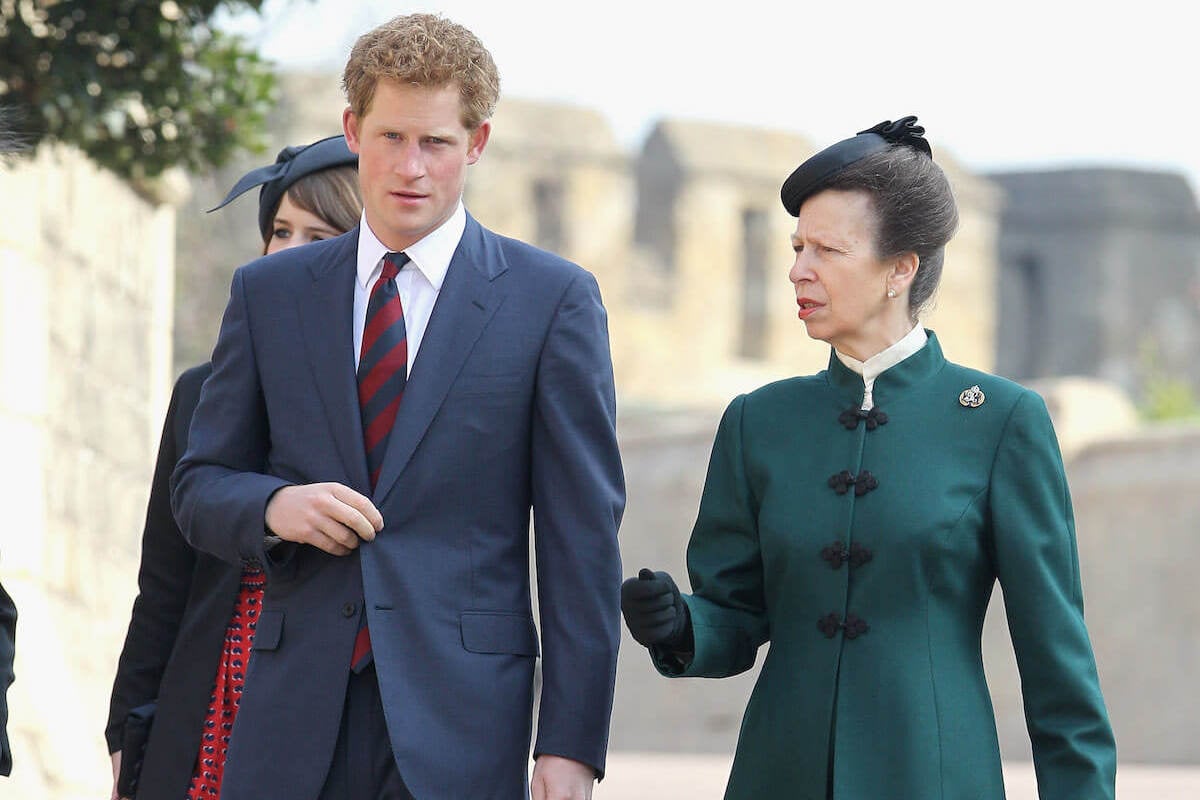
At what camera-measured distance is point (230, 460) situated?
110 inches

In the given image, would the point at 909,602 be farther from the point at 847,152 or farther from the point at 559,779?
the point at 847,152

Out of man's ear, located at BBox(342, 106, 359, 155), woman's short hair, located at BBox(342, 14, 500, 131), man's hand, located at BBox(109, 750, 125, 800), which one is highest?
woman's short hair, located at BBox(342, 14, 500, 131)

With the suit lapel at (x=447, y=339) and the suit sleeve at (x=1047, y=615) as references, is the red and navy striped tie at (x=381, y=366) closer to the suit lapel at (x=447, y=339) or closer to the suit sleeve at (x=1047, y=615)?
the suit lapel at (x=447, y=339)

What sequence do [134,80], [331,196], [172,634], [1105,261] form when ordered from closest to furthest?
[172,634]
[331,196]
[134,80]
[1105,261]

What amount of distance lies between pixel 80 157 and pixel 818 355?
71.6 ft

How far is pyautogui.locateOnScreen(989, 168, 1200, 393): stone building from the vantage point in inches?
1358

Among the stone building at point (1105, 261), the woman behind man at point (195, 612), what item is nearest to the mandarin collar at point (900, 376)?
the woman behind man at point (195, 612)

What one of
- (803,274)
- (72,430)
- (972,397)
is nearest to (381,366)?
(803,274)

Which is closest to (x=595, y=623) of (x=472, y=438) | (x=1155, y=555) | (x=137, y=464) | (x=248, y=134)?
(x=472, y=438)

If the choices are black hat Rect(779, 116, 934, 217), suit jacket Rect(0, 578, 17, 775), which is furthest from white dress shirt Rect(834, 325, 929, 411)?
suit jacket Rect(0, 578, 17, 775)

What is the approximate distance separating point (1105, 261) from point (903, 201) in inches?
1301

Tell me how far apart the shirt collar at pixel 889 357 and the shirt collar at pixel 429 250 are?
2.12 ft

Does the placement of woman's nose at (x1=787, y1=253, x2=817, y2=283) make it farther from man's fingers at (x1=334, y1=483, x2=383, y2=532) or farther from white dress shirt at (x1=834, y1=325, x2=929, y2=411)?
man's fingers at (x1=334, y1=483, x2=383, y2=532)

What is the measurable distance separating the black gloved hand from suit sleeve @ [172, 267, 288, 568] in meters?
0.52
